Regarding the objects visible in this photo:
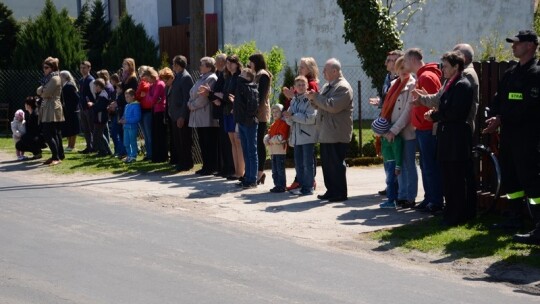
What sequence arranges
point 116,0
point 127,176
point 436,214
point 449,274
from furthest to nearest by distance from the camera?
point 116,0 → point 127,176 → point 436,214 → point 449,274

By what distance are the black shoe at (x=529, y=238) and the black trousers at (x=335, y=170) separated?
146 inches

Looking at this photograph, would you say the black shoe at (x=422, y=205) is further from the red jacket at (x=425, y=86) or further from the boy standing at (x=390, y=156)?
the red jacket at (x=425, y=86)

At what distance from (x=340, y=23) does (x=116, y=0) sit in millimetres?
8939

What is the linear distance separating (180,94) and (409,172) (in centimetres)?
567

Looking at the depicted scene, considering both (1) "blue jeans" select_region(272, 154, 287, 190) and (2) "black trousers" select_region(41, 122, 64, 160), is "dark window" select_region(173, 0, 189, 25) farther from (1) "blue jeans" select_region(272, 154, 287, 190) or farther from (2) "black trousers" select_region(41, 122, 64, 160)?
(1) "blue jeans" select_region(272, 154, 287, 190)

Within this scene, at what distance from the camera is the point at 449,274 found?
902 cm

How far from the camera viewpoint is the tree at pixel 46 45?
29.8m

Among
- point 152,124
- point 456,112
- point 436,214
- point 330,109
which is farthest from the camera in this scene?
point 152,124

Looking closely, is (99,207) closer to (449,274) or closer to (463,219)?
(463,219)

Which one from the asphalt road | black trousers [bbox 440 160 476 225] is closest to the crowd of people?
black trousers [bbox 440 160 476 225]

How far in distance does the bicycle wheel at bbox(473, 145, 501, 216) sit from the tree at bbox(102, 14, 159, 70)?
20053mm

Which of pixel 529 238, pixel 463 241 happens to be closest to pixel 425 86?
pixel 463 241

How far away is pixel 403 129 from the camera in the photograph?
40.8ft

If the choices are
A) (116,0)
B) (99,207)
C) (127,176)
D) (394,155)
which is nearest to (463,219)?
(394,155)
